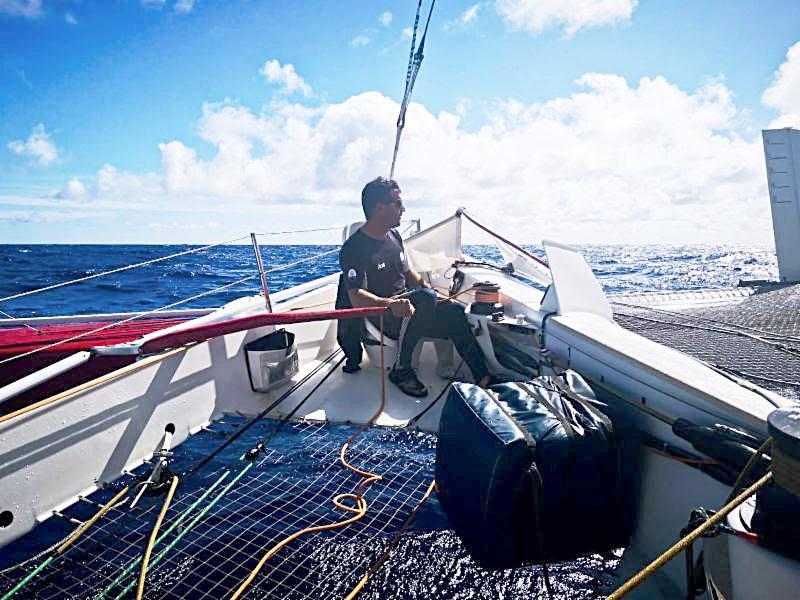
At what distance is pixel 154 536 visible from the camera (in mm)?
1822

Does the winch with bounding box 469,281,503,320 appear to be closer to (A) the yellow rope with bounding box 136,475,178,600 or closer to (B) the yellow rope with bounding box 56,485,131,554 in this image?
(A) the yellow rope with bounding box 136,475,178,600

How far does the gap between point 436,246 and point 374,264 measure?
135 cm

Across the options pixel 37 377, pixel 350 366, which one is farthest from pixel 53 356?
pixel 350 366

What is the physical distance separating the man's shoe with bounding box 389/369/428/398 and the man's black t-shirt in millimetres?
573

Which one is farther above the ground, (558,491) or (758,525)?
(758,525)

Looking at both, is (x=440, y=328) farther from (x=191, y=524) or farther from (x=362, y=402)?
(x=191, y=524)

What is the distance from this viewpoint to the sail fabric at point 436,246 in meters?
4.64

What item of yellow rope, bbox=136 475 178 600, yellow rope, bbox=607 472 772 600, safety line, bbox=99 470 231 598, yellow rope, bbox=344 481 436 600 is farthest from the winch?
yellow rope, bbox=607 472 772 600

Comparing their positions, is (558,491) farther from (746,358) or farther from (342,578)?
(746,358)


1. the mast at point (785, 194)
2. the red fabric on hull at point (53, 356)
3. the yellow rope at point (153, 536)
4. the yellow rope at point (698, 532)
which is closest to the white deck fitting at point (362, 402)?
the yellow rope at point (153, 536)

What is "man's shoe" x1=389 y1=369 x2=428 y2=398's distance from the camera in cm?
335

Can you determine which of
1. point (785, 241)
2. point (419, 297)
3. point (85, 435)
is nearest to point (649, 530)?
point (419, 297)

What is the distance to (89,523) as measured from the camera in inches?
76.2

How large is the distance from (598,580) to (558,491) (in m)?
0.47
